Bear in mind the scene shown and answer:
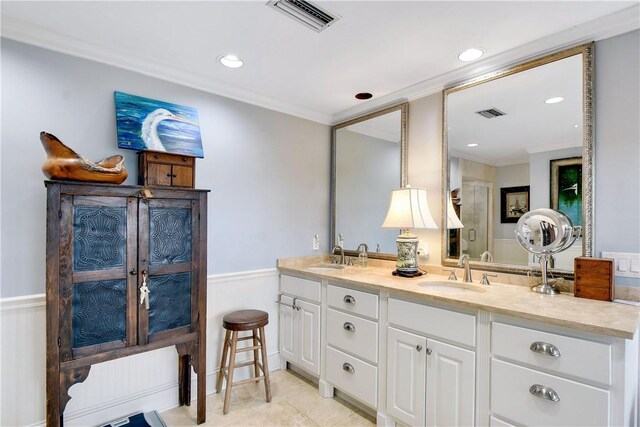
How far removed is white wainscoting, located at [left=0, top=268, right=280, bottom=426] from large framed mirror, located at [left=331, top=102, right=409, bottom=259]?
903 millimetres

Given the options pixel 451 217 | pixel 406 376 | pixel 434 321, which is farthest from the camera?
pixel 451 217

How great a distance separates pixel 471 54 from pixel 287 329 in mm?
2493

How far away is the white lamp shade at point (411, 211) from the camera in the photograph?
2395mm

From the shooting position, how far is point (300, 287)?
2.72m

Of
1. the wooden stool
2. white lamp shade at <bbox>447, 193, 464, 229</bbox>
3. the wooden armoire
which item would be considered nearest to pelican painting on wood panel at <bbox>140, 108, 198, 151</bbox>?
the wooden armoire

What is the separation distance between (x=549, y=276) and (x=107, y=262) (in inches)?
99.3

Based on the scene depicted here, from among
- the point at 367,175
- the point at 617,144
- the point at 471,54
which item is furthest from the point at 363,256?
the point at 617,144

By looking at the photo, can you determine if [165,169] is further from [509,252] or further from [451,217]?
[509,252]

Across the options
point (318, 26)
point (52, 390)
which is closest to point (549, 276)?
point (318, 26)

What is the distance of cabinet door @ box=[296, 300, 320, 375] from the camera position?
254 cm

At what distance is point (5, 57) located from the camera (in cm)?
182

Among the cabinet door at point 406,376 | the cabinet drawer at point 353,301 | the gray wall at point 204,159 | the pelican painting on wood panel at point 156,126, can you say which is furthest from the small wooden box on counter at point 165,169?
the cabinet door at point 406,376

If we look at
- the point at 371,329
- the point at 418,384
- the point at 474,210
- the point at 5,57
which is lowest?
the point at 418,384

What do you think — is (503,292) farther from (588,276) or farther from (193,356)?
(193,356)
